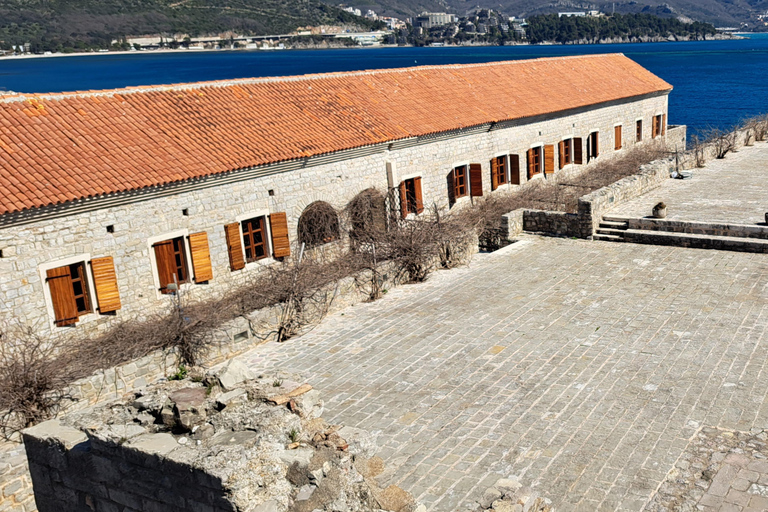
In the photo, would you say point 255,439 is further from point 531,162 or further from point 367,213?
point 531,162

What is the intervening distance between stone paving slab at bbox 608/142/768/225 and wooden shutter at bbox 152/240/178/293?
537 inches

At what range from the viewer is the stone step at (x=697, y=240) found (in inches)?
762

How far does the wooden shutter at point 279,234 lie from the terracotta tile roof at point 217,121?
1552mm

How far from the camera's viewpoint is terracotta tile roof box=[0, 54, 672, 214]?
649 inches

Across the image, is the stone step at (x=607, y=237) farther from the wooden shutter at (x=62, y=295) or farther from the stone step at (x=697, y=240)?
the wooden shutter at (x=62, y=295)

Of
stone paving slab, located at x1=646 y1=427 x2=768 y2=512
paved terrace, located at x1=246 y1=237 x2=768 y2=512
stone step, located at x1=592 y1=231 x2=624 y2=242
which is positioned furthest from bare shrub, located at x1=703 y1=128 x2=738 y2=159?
stone paving slab, located at x1=646 y1=427 x2=768 y2=512

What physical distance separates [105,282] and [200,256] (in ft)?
8.52

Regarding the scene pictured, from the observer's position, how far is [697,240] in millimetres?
20125

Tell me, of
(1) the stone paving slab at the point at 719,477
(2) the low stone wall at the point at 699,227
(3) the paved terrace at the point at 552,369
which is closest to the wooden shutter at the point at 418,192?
(3) the paved terrace at the point at 552,369

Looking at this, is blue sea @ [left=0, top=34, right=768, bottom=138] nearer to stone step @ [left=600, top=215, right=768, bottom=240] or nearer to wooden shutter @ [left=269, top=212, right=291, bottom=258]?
stone step @ [left=600, top=215, right=768, bottom=240]

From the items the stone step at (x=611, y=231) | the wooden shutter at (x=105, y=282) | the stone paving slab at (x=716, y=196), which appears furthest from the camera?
the stone paving slab at (x=716, y=196)

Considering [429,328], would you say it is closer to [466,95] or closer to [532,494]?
[532,494]

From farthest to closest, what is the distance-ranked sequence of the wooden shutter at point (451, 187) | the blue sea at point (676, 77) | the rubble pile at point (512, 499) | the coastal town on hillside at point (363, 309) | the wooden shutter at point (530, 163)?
the blue sea at point (676, 77) < the wooden shutter at point (530, 163) < the wooden shutter at point (451, 187) < the coastal town on hillside at point (363, 309) < the rubble pile at point (512, 499)

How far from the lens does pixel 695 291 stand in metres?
16.5
